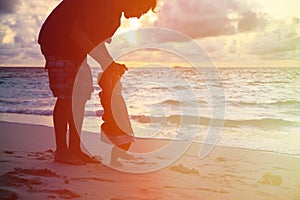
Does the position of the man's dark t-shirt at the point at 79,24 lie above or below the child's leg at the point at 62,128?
above

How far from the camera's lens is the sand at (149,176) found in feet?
7.96

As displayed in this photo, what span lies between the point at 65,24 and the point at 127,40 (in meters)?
1.45

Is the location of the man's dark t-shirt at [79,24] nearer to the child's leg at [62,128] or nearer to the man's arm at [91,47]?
the man's arm at [91,47]

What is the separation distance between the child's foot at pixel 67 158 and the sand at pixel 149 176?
5 centimetres

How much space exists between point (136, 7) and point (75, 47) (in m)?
0.57

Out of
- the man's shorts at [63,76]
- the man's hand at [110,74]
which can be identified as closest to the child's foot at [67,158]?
the man's shorts at [63,76]

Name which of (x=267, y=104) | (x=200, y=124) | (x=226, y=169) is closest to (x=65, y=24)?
(x=226, y=169)

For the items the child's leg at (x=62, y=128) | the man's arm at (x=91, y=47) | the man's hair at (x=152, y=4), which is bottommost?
the child's leg at (x=62, y=128)

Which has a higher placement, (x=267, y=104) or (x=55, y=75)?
(x=267, y=104)

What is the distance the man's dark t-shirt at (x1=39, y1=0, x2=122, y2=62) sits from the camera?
300cm

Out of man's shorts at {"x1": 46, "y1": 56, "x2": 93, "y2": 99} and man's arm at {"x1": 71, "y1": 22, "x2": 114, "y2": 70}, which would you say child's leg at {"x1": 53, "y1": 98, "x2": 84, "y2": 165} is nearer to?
man's shorts at {"x1": 46, "y1": 56, "x2": 93, "y2": 99}

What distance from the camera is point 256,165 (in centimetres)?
402

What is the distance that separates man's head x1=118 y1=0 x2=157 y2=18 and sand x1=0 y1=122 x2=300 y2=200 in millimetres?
1203

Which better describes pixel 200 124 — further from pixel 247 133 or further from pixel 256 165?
pixel 256 165
